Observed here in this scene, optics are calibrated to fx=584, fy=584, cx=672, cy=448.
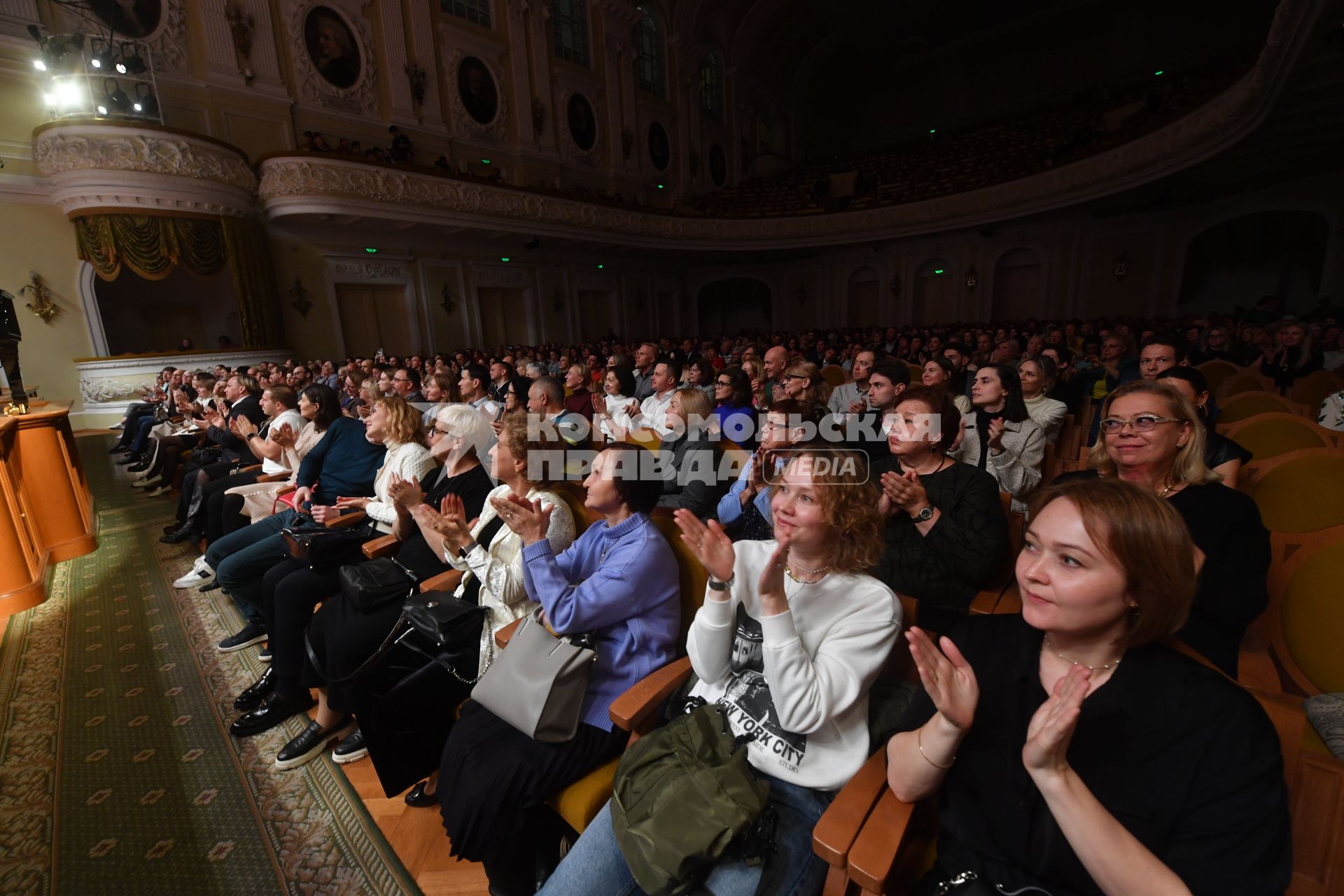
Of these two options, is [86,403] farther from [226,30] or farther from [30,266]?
[226,30]

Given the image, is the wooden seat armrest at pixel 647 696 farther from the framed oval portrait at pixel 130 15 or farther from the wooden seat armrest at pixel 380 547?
the framed oval portrait at pixel 130 15

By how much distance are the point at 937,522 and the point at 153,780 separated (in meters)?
2.90

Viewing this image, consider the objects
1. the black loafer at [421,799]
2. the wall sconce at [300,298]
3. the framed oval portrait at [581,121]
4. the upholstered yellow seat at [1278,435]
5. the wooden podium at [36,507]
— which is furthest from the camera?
the framed oval portrait at [581,121]

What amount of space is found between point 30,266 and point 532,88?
1013 cm

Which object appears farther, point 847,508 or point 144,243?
point 144,243

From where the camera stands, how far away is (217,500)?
11.9 feet

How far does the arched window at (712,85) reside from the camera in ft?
62.2

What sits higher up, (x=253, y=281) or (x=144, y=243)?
(x=144, y=243)

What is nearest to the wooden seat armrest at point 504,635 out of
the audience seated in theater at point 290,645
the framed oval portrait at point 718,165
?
the audience seated in theater at point 290,645

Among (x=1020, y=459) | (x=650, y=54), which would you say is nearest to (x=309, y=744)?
(x=1020, y=459)

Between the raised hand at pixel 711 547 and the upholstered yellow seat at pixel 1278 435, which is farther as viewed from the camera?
the upholstered yellow seat at pixel 1278 435

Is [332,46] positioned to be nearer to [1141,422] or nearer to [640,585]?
[640,585]

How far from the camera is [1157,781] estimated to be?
35.2 inches

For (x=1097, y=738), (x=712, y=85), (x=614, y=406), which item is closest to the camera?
(x=1097, y=738)
